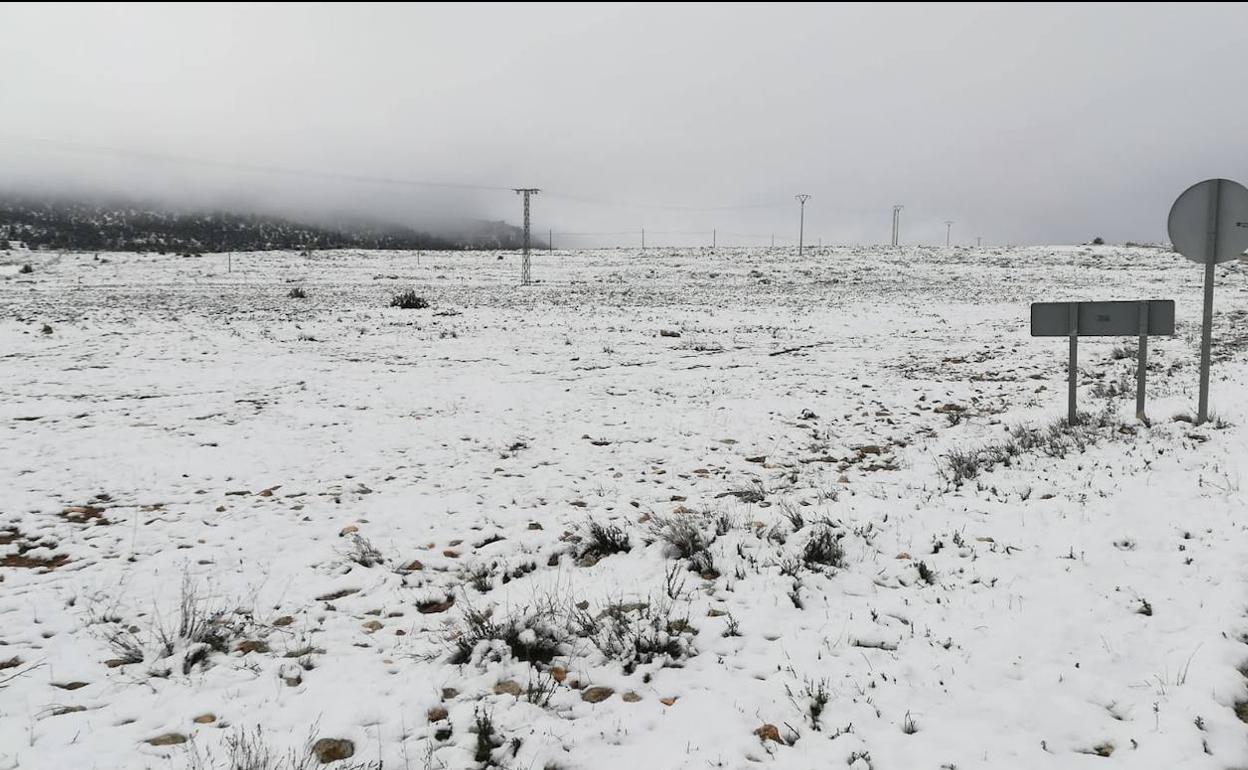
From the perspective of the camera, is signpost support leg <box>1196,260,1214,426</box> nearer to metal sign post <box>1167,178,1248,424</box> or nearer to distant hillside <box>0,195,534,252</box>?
metal sign post <box>1167,178,1248,424</box>

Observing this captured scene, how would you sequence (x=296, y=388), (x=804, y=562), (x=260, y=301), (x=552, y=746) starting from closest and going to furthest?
(x=552, y=746) → (x=804, y=562) → (x=296, y=388) → (x=260, y=301)

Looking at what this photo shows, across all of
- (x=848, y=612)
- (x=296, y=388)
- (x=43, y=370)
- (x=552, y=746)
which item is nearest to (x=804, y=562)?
(x=848, y=612)

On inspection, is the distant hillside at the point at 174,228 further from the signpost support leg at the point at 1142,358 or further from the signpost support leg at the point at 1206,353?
the signpost support leg at the point at 1206,353

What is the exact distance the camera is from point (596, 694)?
3.91 meters

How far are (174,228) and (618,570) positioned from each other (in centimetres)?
15628

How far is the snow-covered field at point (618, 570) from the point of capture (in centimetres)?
352

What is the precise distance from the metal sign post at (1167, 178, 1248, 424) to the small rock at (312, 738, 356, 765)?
10.0 meters

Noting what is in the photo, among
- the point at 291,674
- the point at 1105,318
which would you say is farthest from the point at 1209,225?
the point at 291,674

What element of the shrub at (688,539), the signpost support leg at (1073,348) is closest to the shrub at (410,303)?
the shrub at (688,539)

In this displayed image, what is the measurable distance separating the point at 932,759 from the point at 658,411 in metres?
8.31

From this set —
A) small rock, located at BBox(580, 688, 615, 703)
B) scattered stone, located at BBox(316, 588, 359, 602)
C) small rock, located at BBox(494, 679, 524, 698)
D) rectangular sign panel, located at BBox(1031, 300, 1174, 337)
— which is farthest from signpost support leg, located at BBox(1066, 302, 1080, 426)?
scattered stone, located at BBox(316, 588, 359, 602)

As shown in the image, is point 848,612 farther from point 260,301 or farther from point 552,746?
point 260,301

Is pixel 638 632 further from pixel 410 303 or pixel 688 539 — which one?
pixel 410 303

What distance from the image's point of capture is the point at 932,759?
3240 millimetres
